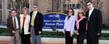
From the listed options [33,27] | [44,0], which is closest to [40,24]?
[33,27]

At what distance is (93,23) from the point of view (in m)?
12.1

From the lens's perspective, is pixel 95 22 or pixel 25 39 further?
pixel 25 39

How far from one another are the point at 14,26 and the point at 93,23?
2.59 m

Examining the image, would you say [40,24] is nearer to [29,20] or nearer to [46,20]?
[29,20]

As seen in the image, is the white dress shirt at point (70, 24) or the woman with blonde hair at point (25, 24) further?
the white dress shirt at point (70, 24)

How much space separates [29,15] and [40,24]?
0.48 meters

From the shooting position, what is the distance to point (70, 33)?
1263 cm

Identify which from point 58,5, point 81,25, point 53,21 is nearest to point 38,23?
point 81,25

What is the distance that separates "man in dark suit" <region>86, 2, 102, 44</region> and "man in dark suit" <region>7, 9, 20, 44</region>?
2.35 meters

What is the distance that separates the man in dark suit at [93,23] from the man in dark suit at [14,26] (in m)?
2.35

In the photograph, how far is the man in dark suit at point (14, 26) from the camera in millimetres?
12297

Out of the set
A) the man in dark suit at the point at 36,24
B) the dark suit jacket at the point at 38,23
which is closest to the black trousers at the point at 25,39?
the man in dark suit at the point at 36,24

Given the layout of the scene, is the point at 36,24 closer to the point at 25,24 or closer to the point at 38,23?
the point at 38,23

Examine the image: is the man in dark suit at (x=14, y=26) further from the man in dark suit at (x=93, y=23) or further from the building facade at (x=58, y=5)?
the building facade at (x=58, y=5)
